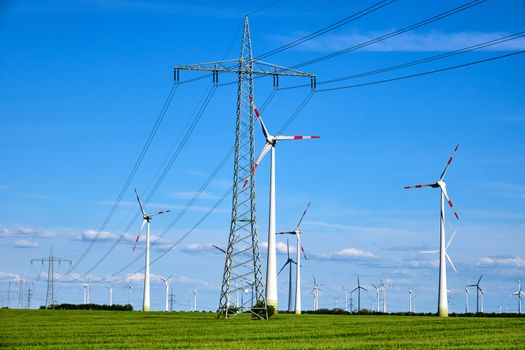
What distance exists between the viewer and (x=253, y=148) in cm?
8625

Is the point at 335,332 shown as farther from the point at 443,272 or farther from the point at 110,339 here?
the point at 443,272

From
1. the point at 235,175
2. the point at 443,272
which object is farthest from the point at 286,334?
the point at 443,272

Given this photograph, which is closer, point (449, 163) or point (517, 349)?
point (517, 349)

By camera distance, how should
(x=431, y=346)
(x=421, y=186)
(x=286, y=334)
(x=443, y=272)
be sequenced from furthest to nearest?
(x=421, y=186)
(x=443, y=272)
(x=286, y=334)
(x=431, y=346)

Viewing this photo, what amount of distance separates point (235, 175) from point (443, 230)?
45.4 meters

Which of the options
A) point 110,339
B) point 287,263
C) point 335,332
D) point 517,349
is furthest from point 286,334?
point 287,263

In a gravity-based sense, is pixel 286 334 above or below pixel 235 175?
below

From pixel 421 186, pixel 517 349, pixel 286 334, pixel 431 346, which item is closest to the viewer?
pixel 517 349

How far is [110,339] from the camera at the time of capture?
56.4m

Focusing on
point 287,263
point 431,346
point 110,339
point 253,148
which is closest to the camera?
point 431,346

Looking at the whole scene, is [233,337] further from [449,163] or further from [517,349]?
[449,163]

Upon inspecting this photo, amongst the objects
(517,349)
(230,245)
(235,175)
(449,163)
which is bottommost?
(517,349)

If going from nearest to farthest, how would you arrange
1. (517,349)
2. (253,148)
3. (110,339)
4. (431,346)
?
(517,349) < (431,346) < (110,339) < (253,148)

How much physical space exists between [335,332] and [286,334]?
4588 millimetres
